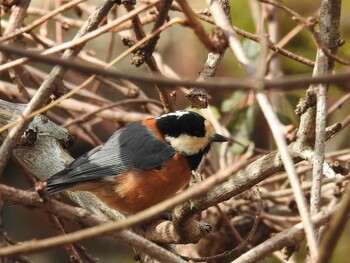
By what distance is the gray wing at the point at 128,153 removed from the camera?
8.96 ft

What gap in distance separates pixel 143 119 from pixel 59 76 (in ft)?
3.40

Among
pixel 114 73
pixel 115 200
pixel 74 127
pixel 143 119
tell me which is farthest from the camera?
pixel 74 127

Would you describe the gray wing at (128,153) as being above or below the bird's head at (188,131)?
below

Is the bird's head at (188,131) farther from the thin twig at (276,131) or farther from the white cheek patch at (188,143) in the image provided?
the thin twig at (276,131)

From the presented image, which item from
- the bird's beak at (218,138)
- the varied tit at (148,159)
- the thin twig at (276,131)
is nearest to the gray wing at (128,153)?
the varied tit at (148,159)

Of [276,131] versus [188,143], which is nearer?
[276,131]

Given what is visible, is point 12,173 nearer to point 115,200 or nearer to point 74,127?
point 74,127

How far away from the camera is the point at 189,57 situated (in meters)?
4.75

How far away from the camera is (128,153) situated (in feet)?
Answer: 9.26

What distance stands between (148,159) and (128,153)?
0.27 ft

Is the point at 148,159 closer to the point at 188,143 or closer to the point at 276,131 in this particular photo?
the point at 188,143

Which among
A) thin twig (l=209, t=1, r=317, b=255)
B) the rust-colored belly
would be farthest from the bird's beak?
thin twig (l=209, t=1, r=317, b=255)

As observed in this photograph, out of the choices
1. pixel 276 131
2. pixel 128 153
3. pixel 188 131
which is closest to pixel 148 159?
pixel 128 153

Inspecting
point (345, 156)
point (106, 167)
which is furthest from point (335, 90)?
point (106, 167)
